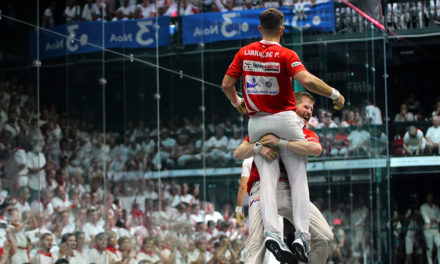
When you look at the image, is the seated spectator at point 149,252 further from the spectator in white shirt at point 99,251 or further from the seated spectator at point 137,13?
the seated spectator at point 137,13

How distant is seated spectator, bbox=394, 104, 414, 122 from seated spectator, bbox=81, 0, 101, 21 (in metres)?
7.58

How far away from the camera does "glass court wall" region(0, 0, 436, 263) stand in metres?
6.82

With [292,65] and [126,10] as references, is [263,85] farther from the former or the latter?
[126,10]

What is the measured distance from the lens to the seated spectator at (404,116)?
1420 centimetres

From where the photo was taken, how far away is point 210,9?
9875mm

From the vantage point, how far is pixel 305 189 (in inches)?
202

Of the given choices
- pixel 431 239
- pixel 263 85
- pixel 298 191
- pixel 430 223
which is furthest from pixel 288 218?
pixel 430 223

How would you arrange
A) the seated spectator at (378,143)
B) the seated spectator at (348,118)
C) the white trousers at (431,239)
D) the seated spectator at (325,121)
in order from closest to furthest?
the seated spectator at (325,121) < the seated spectator at (348,118) < the seated spectator at (378,143) < the white trousers at (431,239)

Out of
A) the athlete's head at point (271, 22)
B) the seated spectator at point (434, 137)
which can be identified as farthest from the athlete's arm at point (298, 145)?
the seated spectator at point (434, 137)

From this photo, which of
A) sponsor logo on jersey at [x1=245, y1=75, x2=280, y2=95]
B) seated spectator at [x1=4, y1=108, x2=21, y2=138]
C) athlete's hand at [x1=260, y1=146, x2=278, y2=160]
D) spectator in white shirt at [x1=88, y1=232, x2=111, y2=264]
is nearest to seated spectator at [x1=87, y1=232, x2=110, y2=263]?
spectator in white shirt at [x1=88, y1=232, x2=111, y2=264]

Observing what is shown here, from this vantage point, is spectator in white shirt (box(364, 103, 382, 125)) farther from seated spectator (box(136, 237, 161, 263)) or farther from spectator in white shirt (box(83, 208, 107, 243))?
spectator in white shirt (box(83, 208, 107, 243))

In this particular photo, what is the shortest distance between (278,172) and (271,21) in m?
1.04

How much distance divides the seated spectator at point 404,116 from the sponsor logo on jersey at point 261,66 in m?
9.40

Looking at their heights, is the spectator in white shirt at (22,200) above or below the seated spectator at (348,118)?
below
